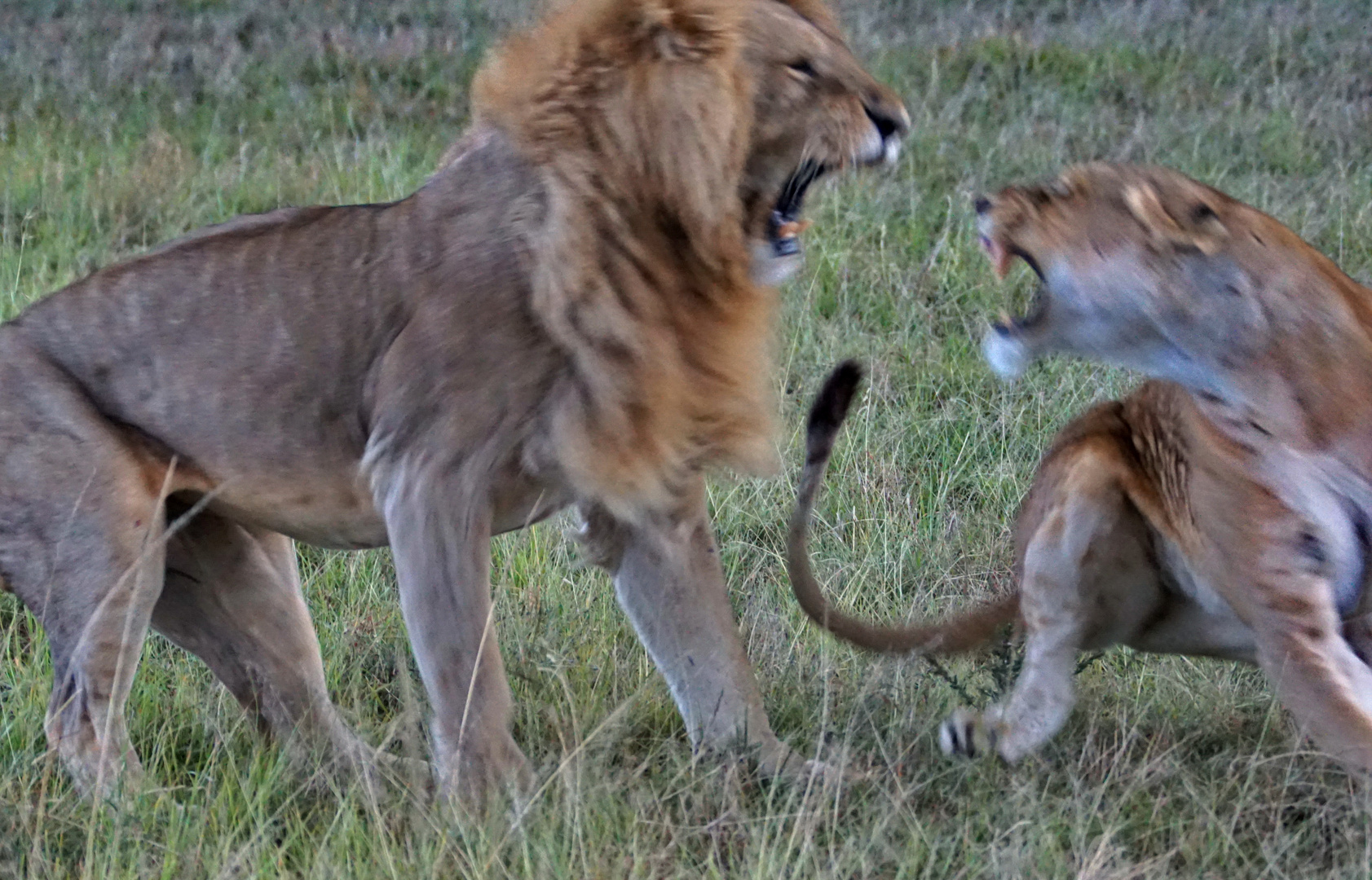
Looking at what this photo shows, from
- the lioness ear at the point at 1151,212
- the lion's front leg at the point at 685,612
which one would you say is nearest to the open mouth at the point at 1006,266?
the lioness ear at the point at 1151,212

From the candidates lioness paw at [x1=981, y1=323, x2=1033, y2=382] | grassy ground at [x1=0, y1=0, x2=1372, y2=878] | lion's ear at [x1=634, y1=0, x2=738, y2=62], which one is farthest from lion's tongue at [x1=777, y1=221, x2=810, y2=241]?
grassy ground at [x1=0, y1=0, x2=1372, y2=878]

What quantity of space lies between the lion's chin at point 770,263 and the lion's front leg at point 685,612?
360mm

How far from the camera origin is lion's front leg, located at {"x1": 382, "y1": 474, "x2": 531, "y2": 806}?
2.31 metres

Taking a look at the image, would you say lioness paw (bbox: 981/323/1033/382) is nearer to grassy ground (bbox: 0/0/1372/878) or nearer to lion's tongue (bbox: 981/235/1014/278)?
lion's tongue (bbox: 981/235/1014/278)

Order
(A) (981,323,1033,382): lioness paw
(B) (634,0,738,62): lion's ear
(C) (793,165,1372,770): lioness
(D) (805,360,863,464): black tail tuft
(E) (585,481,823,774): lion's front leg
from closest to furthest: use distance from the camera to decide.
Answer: (C) (793,165,1372,770): lioness
(A) (981,323,1033,382): lioness paw
(B) (634,0,738,62): lion's ear
(D) (805,360,863,464): black tail tuft
(E) (585,481,823,774): lion's front leg

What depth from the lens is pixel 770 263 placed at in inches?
100

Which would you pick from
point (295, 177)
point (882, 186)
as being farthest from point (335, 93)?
point (882, 186)

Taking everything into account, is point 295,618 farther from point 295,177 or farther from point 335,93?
point 335,93

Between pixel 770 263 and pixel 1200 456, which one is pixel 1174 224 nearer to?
pixel 1200 456

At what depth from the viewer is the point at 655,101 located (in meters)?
2.38

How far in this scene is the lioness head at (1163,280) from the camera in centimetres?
220

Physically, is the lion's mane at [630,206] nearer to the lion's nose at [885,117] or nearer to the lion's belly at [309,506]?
the lion's nose at [885,117]

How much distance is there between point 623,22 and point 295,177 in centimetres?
343

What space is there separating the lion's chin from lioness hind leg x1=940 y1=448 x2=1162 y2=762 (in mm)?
527
